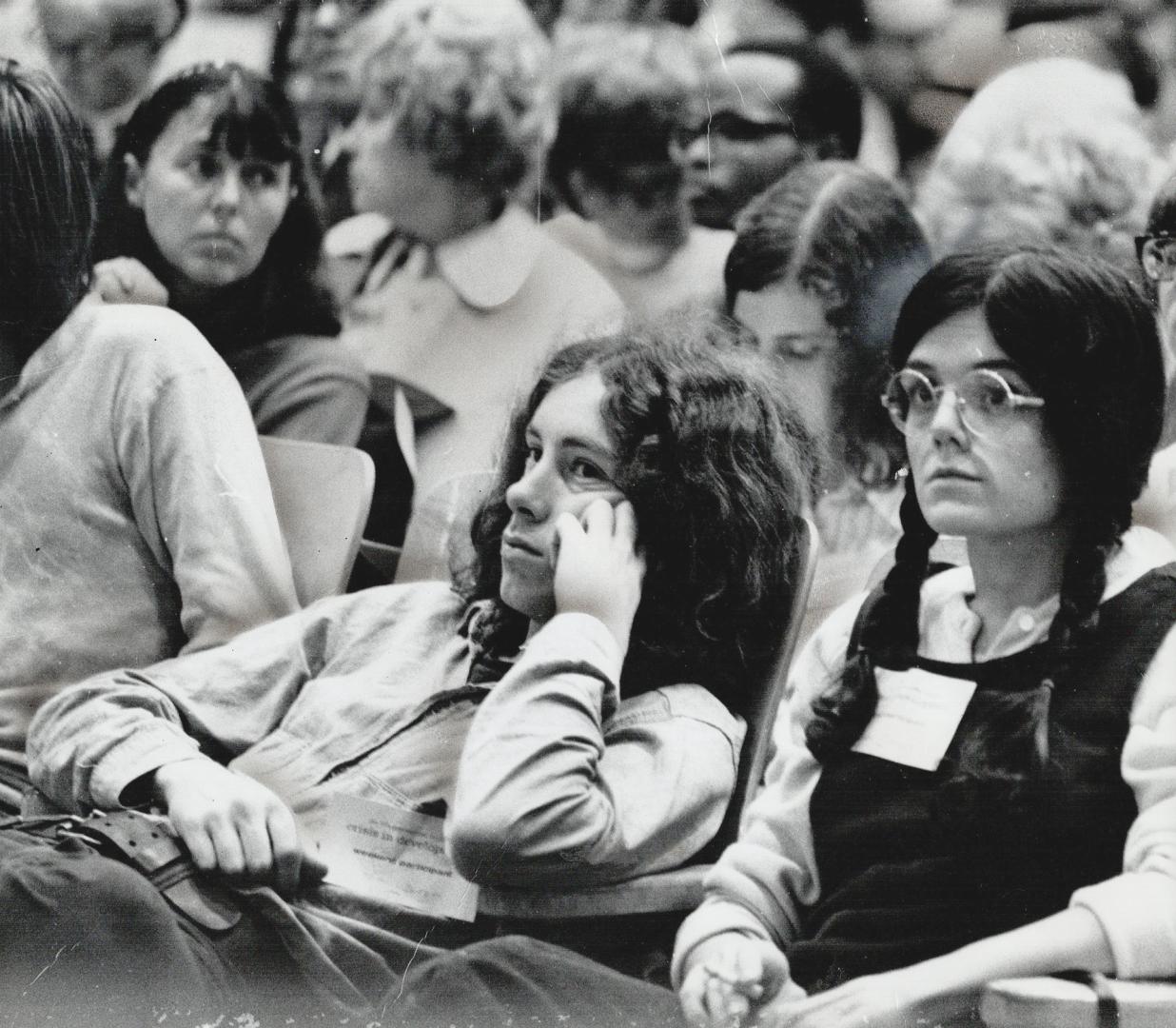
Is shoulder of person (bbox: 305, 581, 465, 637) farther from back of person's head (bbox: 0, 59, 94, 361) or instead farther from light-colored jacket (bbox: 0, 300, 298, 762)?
back of person's head (bbox: 0, 59, 94, 361)

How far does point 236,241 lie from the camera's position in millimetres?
3723

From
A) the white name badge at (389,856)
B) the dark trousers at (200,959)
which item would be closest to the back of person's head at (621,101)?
the white name badge at (389,856)

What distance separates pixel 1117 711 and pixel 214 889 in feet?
5.70

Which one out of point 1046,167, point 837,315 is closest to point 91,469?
point 837,315

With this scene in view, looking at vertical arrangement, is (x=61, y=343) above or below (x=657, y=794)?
above

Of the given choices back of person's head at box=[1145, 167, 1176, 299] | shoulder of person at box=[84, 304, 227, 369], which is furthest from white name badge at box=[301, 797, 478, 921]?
back of person's head at box=[1145, 167, 1176, 299]

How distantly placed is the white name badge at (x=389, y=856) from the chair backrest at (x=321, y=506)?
459 millimetres

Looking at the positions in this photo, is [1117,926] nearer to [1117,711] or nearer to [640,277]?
[1117,711]

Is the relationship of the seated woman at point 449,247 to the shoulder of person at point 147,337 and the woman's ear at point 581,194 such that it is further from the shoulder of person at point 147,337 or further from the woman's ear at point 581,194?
the shoulder of person at point 147,337

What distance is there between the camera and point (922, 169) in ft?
11.3

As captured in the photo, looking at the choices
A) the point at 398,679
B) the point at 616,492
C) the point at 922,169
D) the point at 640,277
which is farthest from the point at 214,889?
the point at 922,169

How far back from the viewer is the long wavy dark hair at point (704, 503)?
336 centimetres

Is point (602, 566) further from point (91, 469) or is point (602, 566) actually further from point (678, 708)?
point (91, 469)

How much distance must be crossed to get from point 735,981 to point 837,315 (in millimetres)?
1287
